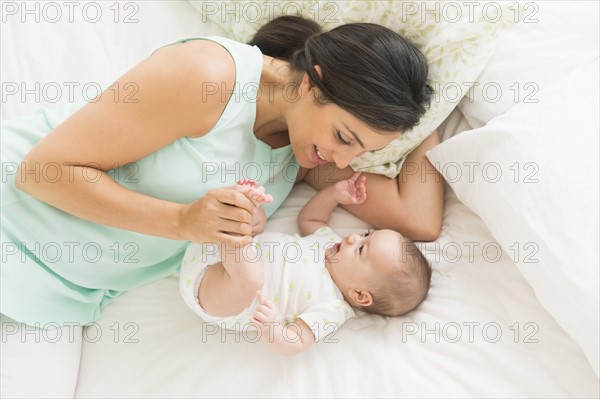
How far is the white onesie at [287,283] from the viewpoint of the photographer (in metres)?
1.31

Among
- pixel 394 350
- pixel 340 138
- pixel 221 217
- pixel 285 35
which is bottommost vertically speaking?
pixel 394 350

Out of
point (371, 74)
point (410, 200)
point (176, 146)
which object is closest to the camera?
point (371, 74)

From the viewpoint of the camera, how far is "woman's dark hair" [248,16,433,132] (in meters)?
1.13

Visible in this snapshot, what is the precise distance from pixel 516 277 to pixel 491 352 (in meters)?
0.19

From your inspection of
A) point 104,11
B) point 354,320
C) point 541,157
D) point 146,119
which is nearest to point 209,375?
point 354,320

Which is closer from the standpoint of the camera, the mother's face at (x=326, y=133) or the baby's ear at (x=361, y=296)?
the mother's face at (x=326, y=133)

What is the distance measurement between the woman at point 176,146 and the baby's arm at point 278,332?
181 millimetres

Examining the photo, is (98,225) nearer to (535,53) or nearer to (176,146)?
(176,146)

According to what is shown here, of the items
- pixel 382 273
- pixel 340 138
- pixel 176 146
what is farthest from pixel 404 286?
pixel 176 146

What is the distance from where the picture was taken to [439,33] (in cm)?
132

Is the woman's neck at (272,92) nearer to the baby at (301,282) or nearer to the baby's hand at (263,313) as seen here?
the baby at (301,282)

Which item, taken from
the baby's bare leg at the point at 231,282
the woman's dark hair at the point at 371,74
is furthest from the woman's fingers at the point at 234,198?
the woman's dark hair at the point at 371,74

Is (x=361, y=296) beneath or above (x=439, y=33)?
beneath

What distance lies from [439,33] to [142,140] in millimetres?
707
